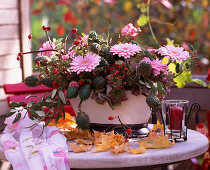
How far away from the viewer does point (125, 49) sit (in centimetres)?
139

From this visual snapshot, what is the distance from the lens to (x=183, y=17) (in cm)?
392

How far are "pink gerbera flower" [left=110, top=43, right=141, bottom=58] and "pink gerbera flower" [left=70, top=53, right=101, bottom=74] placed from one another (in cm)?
6

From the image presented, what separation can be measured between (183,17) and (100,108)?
2.69m

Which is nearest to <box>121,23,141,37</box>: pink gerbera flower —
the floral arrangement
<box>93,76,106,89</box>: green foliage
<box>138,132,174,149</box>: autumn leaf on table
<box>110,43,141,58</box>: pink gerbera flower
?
the floral arrangement

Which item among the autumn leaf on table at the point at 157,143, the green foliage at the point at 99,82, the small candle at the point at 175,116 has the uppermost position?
the green foliage at the point at 99,82

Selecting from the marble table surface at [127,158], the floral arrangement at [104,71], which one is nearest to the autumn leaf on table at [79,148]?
the marble table surface at [127,158]

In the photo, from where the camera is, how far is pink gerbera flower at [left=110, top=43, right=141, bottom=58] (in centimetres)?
137

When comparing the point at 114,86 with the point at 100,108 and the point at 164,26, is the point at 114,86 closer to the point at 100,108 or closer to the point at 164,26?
the point at 100,108

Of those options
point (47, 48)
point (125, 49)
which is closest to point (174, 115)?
point (125, 49)

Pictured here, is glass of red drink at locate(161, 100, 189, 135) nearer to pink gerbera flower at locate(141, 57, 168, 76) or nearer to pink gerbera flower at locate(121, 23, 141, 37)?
pink gerbera flower at locate(141, 57, 168, 76)

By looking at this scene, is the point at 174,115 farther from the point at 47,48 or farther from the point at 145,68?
the point at 47,48

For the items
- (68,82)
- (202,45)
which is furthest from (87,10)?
(68,82)

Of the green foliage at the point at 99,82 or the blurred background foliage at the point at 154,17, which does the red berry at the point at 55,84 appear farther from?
the blurred background foliage at the point at 154,17

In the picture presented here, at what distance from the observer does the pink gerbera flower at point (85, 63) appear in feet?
4.41
